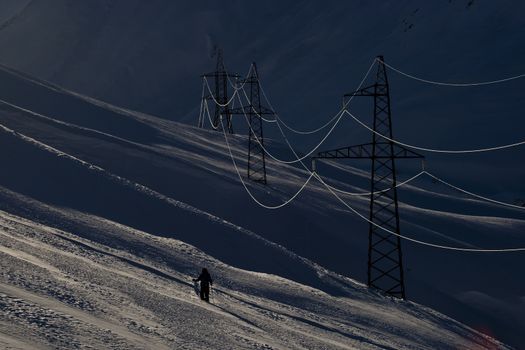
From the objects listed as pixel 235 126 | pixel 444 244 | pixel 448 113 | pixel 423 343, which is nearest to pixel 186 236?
pixel 423 343

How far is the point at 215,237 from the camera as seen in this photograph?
38.4 metres

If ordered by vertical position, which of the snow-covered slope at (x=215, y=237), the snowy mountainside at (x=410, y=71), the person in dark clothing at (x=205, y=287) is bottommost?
the person in dark clothing at (x=205, y=287)

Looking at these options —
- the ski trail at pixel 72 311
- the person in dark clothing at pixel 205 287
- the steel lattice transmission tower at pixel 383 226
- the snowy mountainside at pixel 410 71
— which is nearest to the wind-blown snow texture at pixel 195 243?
the ski trail at pixel 72 311

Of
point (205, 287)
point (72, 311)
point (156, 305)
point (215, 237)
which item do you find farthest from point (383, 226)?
point (72, 311)

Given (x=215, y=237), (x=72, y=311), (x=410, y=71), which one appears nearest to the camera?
(x=72, y=311)

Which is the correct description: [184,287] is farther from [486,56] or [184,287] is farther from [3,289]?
[486,56]

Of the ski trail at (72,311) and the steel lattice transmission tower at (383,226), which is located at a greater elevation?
the steel lattice transmission tower at (383,226)

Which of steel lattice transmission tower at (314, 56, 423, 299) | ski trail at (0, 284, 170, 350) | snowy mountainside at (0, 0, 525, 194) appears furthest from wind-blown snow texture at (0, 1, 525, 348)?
snowy mountainside at (0, 0, 525, 194)

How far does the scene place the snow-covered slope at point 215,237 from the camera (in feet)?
75.2

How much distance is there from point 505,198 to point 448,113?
3183 cm

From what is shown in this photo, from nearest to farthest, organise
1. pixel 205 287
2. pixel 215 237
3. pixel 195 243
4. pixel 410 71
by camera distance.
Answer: pixel 205 287
pixel 195 243
pixel 215 237
pixel 410 71

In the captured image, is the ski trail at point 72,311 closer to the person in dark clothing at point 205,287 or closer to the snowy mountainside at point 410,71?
the person in dark clothing at point 205,287

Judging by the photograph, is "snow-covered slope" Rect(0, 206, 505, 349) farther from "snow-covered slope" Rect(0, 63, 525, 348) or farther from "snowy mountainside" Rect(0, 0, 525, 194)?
"snowy mountainside" Rect(0, 0, 525, 194)

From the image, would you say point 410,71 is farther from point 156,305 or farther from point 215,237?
point 156,305
